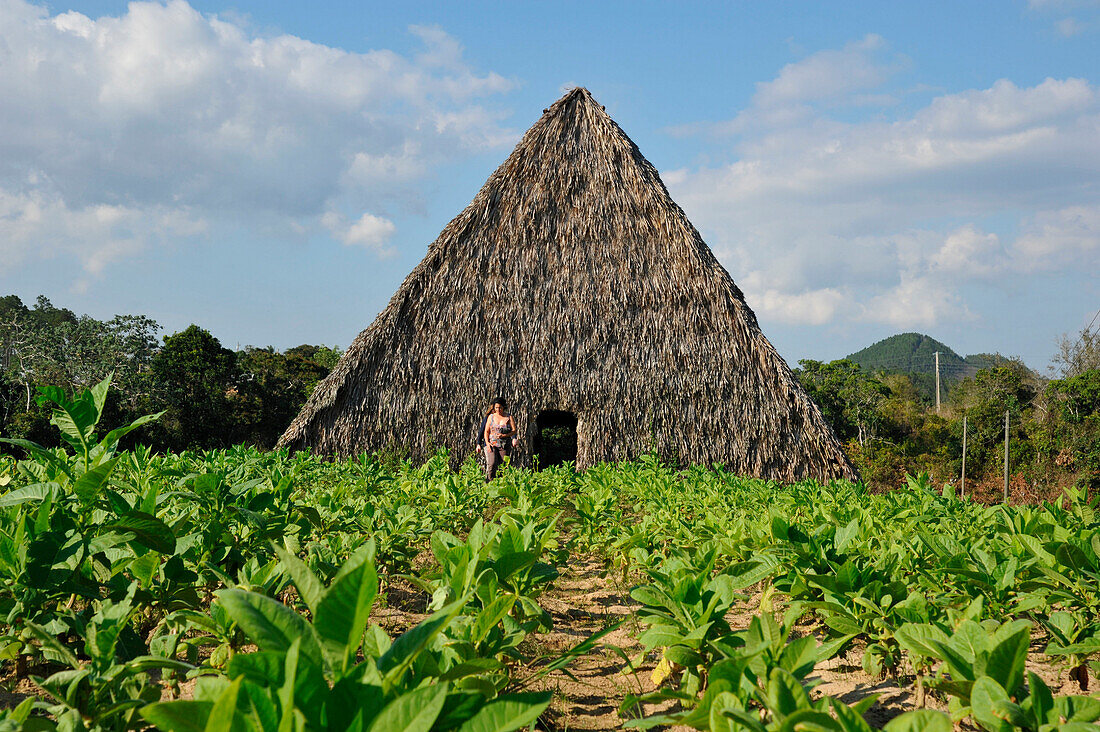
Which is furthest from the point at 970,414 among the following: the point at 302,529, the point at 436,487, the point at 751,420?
the point at 302,529

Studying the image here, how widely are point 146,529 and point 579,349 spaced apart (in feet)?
27.5

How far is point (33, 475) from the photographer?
226 centimetres

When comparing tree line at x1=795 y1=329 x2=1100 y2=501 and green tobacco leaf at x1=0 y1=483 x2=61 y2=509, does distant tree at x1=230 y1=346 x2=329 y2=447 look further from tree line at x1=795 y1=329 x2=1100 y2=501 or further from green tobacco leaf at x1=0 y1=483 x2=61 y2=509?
green tobacco leaf at x1=0 y1=483 x2=61 y2=509

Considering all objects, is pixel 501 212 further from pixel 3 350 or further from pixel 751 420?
pixel 3 350

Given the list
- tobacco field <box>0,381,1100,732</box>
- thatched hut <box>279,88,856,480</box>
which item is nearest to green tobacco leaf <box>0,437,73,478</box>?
tobacco field <box>0,381,1100,732</box>

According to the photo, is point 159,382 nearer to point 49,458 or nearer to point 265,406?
point 265,406

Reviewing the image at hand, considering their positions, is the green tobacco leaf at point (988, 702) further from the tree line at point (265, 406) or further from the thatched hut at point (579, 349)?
the tree line at point (265, 406)

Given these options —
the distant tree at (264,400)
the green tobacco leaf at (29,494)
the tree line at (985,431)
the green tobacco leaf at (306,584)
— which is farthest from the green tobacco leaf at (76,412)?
the distant tree at (264,400)

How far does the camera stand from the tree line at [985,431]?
14883mm

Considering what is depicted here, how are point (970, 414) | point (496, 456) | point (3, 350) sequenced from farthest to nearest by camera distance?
point (3, 350) → point (970, 414) → point (496, 456)

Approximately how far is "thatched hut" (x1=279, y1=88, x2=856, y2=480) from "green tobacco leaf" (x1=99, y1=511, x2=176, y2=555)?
316 inches

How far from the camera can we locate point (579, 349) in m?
9.98

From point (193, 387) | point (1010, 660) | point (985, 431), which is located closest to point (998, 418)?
point (985, 431)

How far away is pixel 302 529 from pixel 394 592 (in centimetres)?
101
